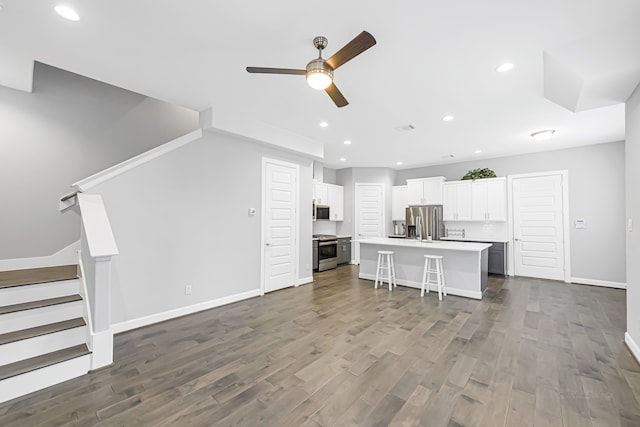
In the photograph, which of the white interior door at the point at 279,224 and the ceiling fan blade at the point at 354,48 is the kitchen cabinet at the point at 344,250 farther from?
the ceiling fan blade at the point at 354,48

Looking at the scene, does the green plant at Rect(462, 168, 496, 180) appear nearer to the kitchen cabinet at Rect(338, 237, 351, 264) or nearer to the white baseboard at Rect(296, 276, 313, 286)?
the kitchen cabinet at Rect(338, 237, 351, 264)

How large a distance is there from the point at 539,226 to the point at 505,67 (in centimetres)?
495

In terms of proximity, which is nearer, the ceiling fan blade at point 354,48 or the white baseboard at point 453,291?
the ceiling fan blade at point 354,48

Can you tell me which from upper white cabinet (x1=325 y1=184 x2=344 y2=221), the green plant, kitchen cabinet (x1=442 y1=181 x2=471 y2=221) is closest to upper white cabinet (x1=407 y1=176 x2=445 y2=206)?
kitchen cabinet (x1=442 y1=181 x2=471 y2=221)

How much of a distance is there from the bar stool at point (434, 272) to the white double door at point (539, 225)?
2875 mm

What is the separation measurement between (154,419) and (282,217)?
3645 millimetres

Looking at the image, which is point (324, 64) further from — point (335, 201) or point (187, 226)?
point (335, 201)

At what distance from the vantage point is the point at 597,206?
558cm

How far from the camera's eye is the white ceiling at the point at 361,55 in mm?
2070

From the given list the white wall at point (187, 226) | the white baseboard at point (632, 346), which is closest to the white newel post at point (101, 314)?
the white wall at point (187, 226)

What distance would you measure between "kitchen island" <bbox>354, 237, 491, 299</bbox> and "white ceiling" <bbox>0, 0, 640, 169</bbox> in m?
2.31

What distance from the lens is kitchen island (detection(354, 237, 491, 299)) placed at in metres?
4.68

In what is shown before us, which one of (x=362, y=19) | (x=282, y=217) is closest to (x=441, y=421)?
(x=362, y=19)

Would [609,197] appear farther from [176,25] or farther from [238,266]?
[176,25]
